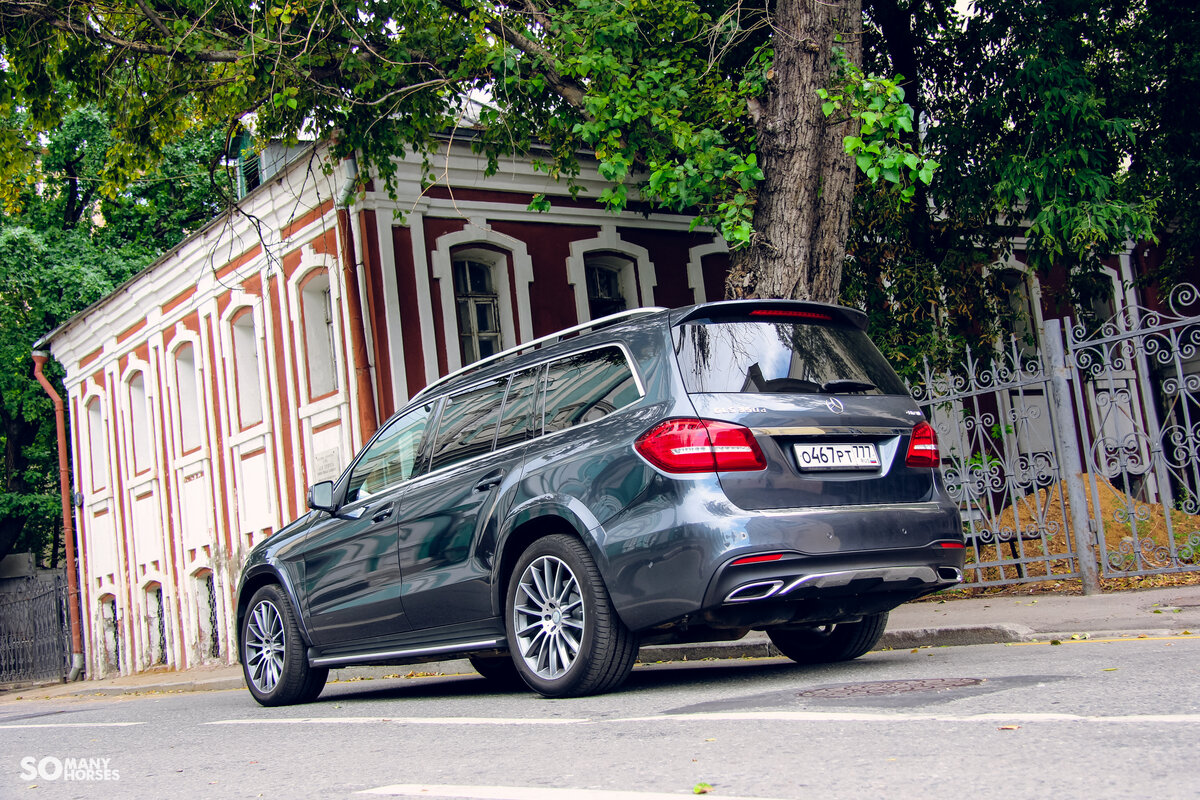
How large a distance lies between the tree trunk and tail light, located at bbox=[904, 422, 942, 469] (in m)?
3.65

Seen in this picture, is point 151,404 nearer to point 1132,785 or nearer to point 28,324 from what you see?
point 28,324

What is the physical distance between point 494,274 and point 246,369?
16.3ft

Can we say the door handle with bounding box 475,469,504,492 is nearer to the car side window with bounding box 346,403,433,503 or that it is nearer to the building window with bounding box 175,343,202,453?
the car side window with bounding box 346,403,433,503

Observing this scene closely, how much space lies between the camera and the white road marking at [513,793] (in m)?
3.42

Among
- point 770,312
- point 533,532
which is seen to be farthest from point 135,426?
point 770,312

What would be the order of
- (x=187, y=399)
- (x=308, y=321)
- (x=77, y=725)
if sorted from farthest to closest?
(x=187, y=399), (x=308, y=321), (x=77, y=725)

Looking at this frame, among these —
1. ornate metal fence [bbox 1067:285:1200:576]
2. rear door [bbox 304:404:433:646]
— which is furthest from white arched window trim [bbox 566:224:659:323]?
rear door [bbox 304:404:433:646]

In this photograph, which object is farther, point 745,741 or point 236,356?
point 236,356

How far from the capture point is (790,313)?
6.27 metres

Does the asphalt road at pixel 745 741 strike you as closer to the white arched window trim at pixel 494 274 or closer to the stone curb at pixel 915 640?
the stone curb at pixel 915 640

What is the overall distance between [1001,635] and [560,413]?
3.20 m

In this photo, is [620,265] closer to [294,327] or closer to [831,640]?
[294,327]

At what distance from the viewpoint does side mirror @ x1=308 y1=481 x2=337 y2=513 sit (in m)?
7.81

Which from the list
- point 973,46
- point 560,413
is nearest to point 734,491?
point 560,413
